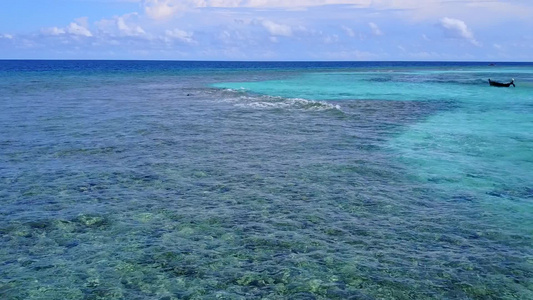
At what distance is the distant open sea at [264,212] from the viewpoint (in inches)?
449

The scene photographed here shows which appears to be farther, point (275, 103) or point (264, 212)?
point (275, 103)

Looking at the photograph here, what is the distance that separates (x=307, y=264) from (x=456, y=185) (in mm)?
10054

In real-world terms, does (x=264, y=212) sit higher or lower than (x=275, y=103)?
lower

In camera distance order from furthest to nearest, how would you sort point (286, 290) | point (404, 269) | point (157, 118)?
point (157, 118)
point (404, 269)
point (286, 290)

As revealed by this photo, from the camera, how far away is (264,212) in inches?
631

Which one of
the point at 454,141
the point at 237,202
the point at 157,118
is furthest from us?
the point at 157,118

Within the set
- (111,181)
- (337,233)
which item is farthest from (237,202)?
(111,181)

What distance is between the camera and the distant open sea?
11.4m

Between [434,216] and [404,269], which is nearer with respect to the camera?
[404,269]

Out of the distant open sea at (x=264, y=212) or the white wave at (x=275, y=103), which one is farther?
the white wave at (x=275, y=103)

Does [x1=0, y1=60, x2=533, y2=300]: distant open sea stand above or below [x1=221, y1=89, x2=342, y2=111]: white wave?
below

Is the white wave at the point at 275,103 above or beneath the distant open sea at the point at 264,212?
above

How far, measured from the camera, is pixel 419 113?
41.8 m

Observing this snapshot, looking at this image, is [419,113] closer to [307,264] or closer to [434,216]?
[434,216]
